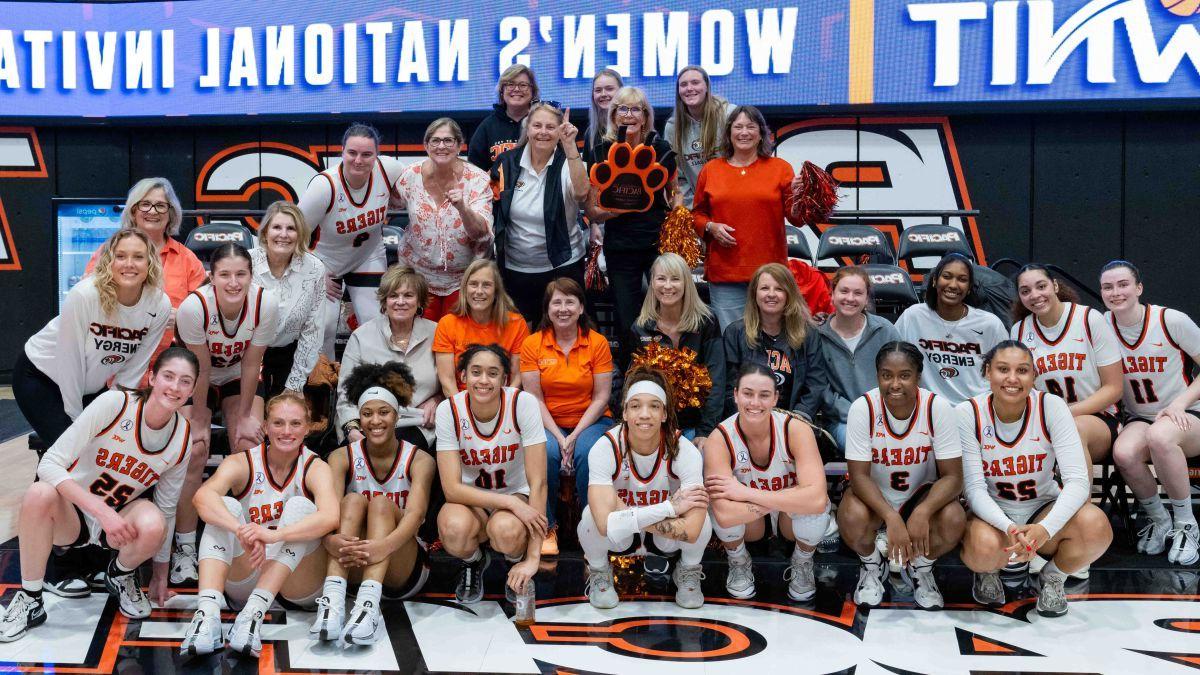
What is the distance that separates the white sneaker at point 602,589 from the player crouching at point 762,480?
1.48 feet

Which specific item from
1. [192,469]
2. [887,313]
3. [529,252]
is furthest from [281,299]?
[887,313]

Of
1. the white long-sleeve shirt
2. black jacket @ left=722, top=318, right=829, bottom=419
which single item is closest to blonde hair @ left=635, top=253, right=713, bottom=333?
black jacket @ left=722, top=318, right=829, bottom=419

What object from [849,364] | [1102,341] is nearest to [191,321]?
[849,364]

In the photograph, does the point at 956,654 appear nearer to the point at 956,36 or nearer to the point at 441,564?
the point at 441,564

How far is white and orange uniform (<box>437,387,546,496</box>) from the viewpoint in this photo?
3885 mm

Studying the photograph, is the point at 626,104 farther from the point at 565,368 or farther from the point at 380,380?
the point at 380,380

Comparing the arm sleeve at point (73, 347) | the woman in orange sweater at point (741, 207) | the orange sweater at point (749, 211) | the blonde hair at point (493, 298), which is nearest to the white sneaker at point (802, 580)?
the woman in orange sweater at point (741, 207)

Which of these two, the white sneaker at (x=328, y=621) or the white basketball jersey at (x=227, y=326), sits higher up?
the white basketball jersey at (x=227, y=326)

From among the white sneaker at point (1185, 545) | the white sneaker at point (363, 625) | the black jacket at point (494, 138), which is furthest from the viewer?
the black jacket at point (494, 138)

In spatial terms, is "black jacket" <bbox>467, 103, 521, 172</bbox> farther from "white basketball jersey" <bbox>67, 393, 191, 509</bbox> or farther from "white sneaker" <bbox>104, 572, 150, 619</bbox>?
"white sneaker" <bbox>104, 572, 150, 619</bbox>

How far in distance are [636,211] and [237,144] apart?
4.81 meters

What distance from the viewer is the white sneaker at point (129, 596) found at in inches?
143

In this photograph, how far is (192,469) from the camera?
3.99 meters

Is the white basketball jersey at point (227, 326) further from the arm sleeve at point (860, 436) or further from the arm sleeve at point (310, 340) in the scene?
the arm sleeve at point (860, 436)
